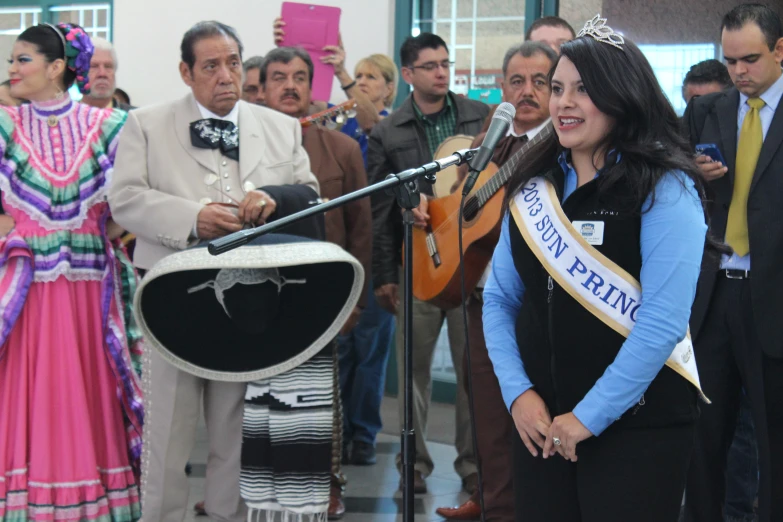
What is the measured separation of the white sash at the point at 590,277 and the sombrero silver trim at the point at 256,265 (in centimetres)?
112

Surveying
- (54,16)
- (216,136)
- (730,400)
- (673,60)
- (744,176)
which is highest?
(54,16)

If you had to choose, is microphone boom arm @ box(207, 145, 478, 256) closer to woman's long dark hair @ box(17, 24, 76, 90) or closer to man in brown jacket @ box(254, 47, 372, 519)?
woman's long dark hair @ box(17, 24, 76, 90)

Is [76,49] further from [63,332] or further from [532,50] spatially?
[532,50]

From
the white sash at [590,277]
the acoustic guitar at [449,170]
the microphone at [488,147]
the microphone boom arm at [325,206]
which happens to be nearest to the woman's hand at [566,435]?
the white sash at [590,277]

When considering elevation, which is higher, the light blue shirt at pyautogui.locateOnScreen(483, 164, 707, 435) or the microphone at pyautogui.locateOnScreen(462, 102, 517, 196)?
the microphone at pyautogui.locateOnScreen(462, 102, 517, 196)

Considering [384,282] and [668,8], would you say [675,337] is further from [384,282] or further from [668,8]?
[668,8]

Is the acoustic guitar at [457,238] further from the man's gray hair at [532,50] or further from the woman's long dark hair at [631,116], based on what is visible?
the woman's long dark hair at [631,116]

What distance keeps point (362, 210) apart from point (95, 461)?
5.64 feet

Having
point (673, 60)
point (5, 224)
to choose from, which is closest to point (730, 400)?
point (673, 60)

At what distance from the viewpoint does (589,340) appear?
2.40m

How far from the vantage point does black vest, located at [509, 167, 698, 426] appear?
2373 mm

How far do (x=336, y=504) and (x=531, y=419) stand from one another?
2437mm

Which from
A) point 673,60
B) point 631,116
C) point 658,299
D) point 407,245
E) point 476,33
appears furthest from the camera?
point 476,33

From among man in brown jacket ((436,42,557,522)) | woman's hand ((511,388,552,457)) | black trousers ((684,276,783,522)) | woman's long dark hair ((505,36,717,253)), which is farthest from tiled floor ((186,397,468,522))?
woman's long dark hair ((505,36,717,253))
